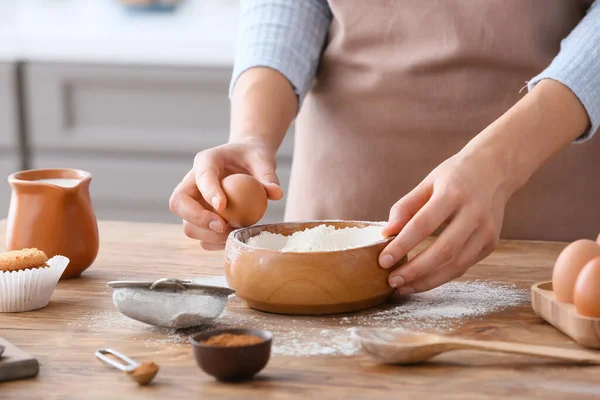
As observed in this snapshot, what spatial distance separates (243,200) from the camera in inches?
45.1

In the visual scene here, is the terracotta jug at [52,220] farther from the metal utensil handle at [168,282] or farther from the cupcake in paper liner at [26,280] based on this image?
the metal utensil handle at [168,282]

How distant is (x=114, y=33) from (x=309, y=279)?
2106 mm

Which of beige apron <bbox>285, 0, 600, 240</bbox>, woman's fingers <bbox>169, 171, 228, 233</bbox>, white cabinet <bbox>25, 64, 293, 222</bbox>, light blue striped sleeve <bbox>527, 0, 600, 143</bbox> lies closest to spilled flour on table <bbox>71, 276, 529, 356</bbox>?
woman's fingers <bbox>169, 171, 228, 233</bbox>

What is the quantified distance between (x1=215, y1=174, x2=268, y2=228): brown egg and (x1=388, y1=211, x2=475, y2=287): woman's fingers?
0.22 meters

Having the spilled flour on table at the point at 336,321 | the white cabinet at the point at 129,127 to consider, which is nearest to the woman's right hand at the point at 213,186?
the spilled flour on table at the point at 336,321

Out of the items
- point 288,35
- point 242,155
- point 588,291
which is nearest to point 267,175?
point 242,155

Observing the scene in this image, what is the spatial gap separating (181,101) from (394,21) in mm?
1265

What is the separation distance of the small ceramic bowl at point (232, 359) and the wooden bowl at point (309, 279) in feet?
0.59

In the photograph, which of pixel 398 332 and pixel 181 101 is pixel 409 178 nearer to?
pixel 398 332

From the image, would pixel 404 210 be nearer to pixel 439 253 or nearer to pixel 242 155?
pixel 439 253

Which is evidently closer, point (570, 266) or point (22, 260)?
point (570, 266)

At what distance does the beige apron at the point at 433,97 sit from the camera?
1.48 meters

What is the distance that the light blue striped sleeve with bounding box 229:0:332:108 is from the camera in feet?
4.96

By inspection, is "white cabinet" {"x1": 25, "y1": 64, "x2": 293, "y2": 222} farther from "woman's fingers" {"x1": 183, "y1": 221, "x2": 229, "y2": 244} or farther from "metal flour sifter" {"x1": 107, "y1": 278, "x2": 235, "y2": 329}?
"metal flour sifter" {"x1": 107, "y1": 278, "x2": 235, "y2": 329}
